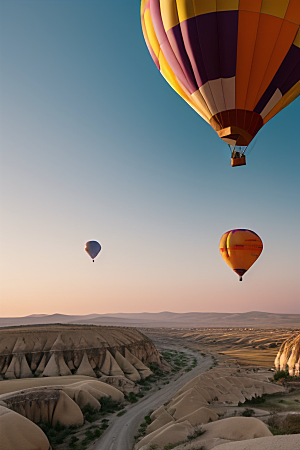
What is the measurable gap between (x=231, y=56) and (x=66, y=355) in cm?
4705

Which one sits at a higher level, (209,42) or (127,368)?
(209,42)

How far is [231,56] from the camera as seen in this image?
69.9 ft

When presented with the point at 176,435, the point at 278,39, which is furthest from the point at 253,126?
the point at 176,435

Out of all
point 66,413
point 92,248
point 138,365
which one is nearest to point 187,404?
point 66,413

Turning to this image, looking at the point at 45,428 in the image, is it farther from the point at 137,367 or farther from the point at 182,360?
the point at 182,360

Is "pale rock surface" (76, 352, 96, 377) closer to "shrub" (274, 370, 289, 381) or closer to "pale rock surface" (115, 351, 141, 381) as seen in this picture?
"pale rock surface" (115, 351, 141, 381)

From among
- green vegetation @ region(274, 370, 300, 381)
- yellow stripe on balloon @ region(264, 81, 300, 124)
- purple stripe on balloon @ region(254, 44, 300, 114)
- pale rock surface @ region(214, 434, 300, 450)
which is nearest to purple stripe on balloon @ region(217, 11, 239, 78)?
purple stripe on balloon @ region(254, 44, 300, 114)

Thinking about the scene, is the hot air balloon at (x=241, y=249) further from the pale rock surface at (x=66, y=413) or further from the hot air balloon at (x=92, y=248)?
the hot air balloon at (x=92, y=248)

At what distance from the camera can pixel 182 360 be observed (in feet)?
235

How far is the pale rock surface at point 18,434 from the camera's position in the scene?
20.4 meters

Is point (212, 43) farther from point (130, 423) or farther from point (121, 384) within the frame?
point (121, 384)

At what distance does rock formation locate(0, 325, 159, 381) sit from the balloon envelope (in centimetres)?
4114

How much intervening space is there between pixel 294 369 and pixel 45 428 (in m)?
29.1

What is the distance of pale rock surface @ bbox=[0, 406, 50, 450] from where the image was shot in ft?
66.9
